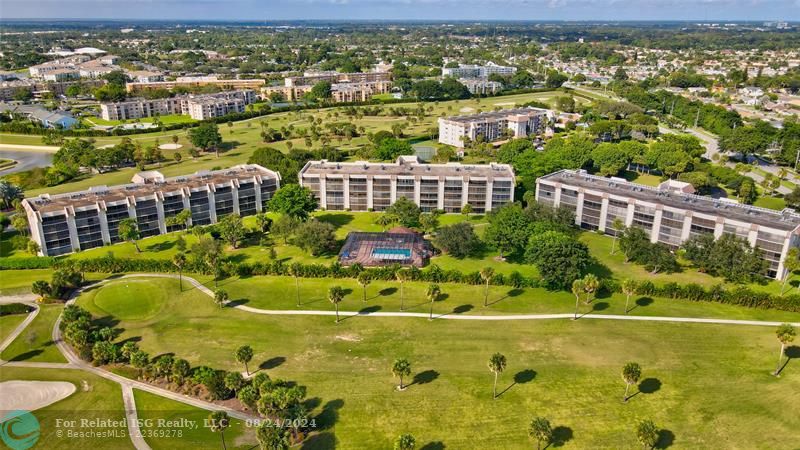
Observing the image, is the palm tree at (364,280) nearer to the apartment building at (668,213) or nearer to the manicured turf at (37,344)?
the manicured turf at (37,344)

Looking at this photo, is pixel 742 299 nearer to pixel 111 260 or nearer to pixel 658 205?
pixel 658 205

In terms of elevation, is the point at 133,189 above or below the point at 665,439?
above

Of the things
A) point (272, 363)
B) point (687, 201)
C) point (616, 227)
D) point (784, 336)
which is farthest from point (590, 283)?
point (272, 363)

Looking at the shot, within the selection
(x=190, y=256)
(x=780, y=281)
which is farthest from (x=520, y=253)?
(x=190, y=256)

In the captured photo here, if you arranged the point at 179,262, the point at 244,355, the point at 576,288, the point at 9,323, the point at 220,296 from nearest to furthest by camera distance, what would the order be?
the point at 244,355 → the point at 576,288 → the point at 9,323 → the point at 220,296 → the point at 179,262

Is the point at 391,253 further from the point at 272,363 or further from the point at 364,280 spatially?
the point at 272,363

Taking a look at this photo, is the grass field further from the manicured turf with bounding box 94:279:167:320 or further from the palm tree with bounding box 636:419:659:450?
the palm tree with bounding box 636:419:659:450

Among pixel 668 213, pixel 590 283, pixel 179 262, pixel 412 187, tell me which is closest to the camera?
pixel 590 283

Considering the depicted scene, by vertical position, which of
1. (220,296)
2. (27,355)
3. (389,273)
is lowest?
(27,355)

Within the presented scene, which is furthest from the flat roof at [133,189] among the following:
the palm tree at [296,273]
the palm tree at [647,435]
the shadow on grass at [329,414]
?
the palm tree at [647,435]

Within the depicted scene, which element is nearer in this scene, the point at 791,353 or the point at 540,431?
the point at 540,431

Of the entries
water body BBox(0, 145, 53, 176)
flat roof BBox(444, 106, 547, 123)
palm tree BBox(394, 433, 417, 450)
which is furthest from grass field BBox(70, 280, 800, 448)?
flat roof BBox(444, 106, 547, 123)
